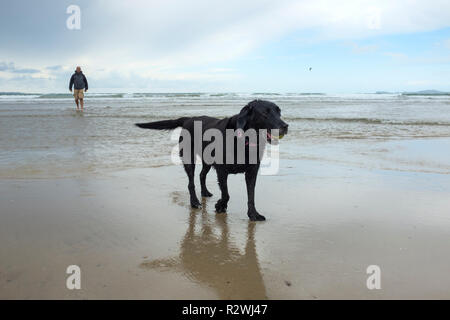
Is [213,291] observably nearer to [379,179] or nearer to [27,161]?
[379,179]

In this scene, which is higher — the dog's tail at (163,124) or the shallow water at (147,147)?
the dog's tail at (163,124)

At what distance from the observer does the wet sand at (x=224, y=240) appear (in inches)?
97.3

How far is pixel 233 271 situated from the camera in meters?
2.73

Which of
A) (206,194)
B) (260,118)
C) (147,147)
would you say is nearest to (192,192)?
(206,194)

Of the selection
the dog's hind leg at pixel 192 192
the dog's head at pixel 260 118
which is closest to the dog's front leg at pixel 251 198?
the dog's head at pixel 260 118

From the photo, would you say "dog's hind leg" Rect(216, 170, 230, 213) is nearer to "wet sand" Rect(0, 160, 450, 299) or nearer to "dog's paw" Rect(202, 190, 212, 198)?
"wet sand" Rect(0, 160, 450, 299)

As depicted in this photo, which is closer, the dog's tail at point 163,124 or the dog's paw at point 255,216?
the dog's paw at point 255,216

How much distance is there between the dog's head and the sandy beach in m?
1.02

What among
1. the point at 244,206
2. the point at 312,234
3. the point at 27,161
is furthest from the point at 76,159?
the point at 312,234

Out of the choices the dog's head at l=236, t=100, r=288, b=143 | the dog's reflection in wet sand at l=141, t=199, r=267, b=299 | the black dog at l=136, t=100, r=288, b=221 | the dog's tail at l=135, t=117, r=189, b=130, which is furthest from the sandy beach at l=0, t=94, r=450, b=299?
the dog's head at l=236, t=100, r=288, b=143

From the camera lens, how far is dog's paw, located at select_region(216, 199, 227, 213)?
13.7 ft

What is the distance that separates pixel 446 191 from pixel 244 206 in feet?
9.35

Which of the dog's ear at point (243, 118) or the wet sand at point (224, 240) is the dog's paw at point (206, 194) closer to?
the wet sand at point (224, 240)

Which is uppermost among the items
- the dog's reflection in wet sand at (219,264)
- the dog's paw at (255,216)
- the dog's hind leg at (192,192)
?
the dog's hind leg at (192,192)
